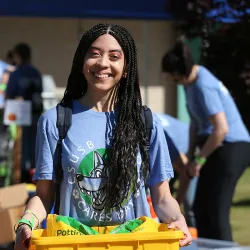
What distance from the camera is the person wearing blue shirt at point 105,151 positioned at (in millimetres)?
3150

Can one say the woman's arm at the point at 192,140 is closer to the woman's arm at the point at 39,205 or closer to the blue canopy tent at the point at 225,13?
the blue canopy tent at the point at 225,13

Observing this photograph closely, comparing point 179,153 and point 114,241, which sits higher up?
point 179,153

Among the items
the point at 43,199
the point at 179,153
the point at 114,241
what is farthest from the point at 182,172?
the point at 114,241

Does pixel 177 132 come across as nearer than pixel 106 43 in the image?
No

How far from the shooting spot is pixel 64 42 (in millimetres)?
16266

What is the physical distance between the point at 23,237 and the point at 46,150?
14.2 inches

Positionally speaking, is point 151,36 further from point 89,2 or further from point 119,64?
point 119,64

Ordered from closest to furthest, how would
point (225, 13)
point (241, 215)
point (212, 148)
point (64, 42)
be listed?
point (212, 148) < point (225, 13) < point (241, 215) < point (64, 42)

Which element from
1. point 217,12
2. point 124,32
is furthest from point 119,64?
point 217,12

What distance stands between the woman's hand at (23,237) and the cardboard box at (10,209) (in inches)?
121

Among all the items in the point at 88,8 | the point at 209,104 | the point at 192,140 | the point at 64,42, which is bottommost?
the point at 192,140

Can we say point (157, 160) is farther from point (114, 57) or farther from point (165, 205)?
point (114, 57)

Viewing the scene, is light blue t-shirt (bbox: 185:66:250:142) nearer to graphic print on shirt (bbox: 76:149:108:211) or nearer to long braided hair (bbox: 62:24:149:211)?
long braided hair (bbox: 62:24:149:211)

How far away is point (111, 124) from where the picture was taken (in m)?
3.23
